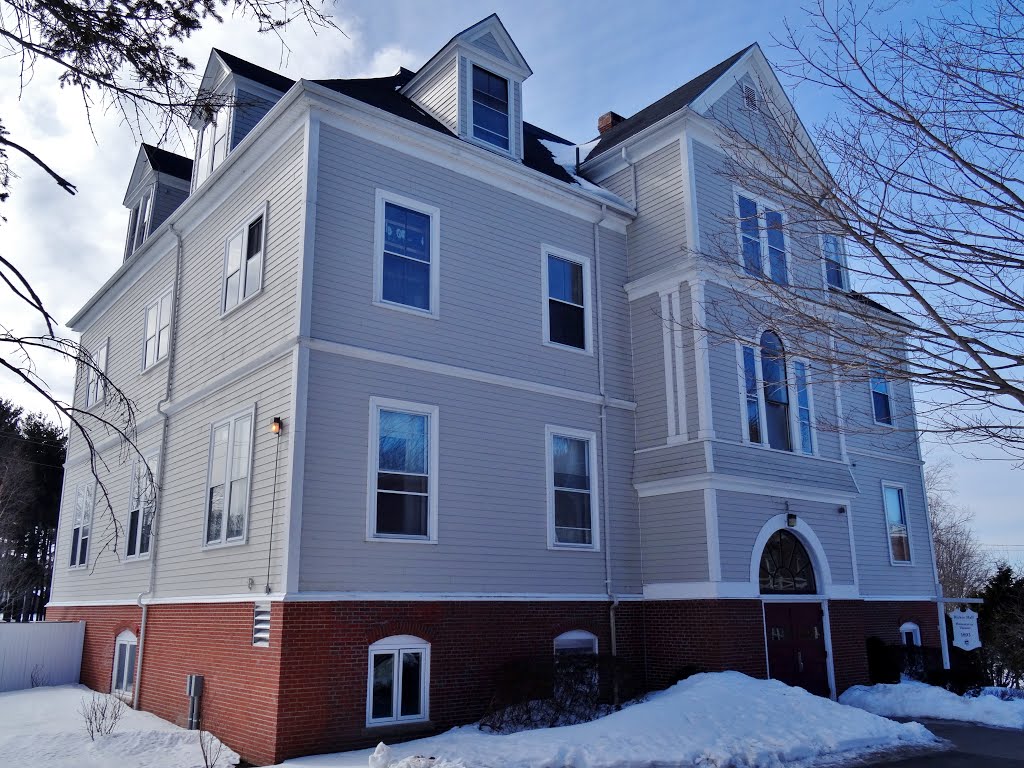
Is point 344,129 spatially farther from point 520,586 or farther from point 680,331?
point 520,586

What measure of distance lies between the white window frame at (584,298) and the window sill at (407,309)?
2.35 m

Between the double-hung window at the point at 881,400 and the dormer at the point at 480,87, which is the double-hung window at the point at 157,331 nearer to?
the dormer at the point at 480,87

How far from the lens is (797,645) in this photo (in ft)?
50.0

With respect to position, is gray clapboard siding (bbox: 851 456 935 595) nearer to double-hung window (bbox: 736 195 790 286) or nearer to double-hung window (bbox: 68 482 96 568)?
double-hung window (bbox: 736 195 790 286)

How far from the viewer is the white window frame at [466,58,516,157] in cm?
1534

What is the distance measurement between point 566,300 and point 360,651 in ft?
23.9

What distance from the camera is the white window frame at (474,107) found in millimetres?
15344

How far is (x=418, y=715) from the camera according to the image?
1177cm

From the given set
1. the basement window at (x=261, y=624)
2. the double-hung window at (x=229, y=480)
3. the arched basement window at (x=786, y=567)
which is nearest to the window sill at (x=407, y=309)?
the double-hung window at (x=229, y=480)

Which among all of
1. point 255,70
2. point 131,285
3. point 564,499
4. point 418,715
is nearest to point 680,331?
point 564,499

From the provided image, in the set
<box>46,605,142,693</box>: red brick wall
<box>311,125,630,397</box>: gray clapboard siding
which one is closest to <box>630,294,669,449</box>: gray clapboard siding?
<box>311,125,630,397</box>: gray clapboard siding

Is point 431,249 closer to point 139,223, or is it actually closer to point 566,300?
point 566,300

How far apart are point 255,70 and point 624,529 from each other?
36.6 ft

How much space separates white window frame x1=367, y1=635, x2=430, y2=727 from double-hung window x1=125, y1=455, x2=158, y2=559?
616cm
